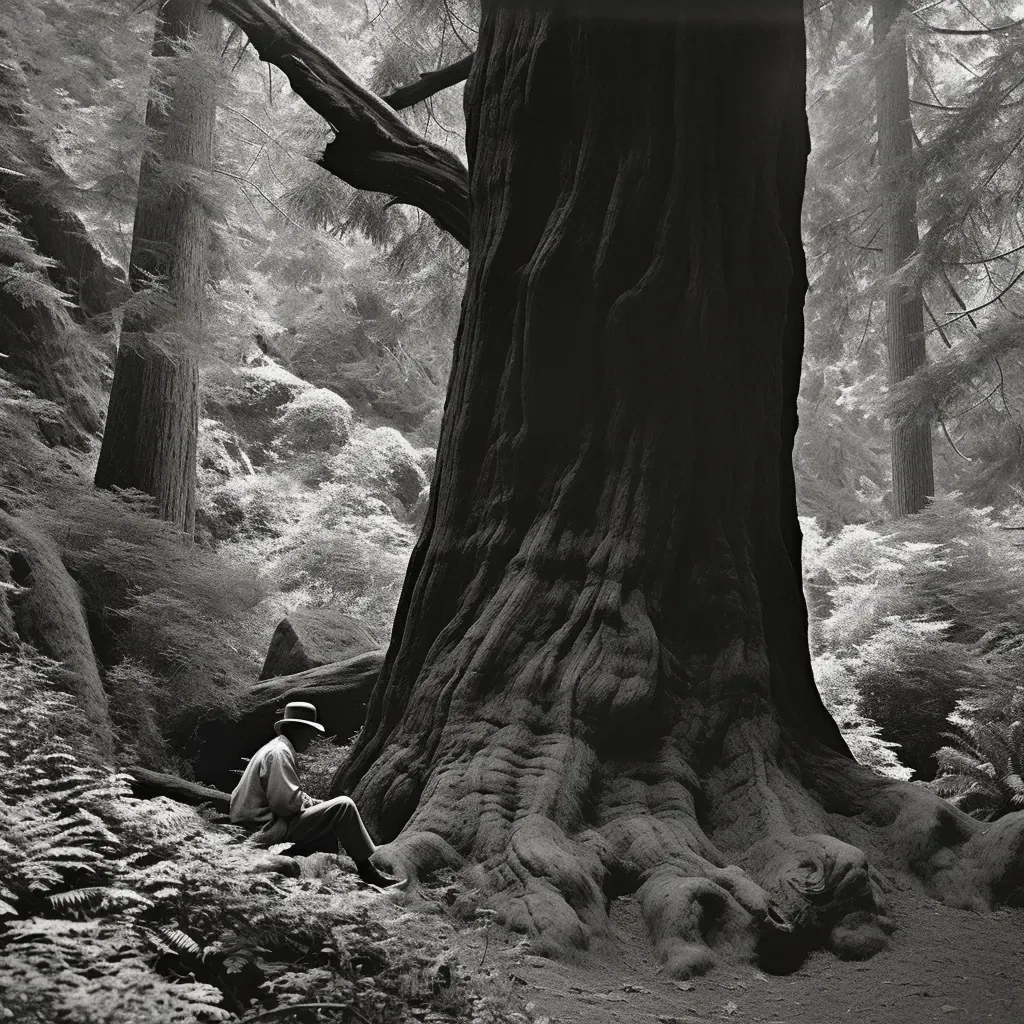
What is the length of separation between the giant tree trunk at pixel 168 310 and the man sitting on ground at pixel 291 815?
7205 millimetres

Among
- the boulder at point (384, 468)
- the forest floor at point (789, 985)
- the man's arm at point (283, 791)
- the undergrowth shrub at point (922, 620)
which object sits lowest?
the forest floor at point (789, 985)

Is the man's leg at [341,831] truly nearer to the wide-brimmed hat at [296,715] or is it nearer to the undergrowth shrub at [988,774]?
the wide-brimmed hat at [296,715]

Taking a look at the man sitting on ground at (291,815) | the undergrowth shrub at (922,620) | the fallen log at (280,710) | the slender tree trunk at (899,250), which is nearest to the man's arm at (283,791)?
the man sitting on ground at (291,815)

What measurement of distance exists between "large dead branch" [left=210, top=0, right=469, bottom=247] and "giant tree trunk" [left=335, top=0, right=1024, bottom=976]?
500 mm

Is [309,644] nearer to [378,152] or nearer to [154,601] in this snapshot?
[154,601]

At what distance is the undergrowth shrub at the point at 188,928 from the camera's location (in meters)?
2.26

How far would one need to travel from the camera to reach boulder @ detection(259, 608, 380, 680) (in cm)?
952

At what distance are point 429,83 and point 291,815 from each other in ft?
22.8

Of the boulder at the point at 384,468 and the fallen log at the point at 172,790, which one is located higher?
the boulder at the point at 384,468

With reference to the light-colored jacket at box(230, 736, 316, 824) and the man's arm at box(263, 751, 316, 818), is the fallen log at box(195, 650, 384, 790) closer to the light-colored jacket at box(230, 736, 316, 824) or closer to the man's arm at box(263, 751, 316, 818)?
the light-colored jacket at box(230, 736, 316, 824)

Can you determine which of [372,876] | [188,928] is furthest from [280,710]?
[188,928]

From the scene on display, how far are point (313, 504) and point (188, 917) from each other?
48.7 feet

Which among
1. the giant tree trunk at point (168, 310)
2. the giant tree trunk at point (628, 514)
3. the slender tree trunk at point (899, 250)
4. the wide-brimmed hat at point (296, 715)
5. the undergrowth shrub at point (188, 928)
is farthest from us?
the slender tree trunk at point (899, 250)

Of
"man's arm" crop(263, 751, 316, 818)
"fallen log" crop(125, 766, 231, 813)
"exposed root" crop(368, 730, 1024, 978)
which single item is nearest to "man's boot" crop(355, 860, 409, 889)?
"exposed root" crop(368, 730, 1024, 978)
